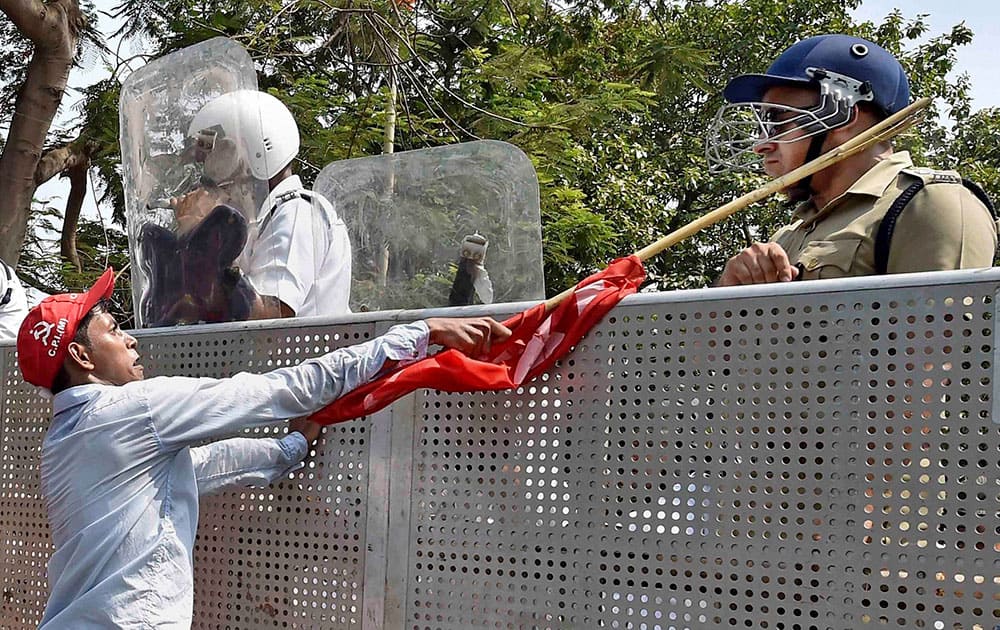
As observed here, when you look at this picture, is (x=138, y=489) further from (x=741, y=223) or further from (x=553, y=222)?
(x=741, y=223)

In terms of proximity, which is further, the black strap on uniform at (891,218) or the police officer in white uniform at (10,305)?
the police officer in white uniform at (10,305)

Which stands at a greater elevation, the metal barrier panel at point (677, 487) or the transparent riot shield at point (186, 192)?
the transparent riot shield at point (186, 192)

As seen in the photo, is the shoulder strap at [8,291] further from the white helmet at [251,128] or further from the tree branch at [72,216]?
the tree branch at [72,216]

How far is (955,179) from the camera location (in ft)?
10.2

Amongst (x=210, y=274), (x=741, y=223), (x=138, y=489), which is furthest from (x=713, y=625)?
(x=741, y=223)

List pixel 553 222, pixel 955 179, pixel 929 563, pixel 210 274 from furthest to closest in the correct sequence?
pixel 553 222
pixel 210 274
pixel 955 179
pixel 929 563

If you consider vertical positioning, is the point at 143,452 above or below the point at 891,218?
below

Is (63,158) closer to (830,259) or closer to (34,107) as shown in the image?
Answer: (34,107)

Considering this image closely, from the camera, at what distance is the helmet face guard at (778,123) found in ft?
11.2

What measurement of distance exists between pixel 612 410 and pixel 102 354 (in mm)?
1665

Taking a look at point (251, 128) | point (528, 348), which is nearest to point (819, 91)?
point (528, 348)

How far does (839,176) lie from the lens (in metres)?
3.48

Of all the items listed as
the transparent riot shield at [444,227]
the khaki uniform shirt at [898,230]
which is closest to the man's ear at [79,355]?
the transparent riot shield at [444,227]

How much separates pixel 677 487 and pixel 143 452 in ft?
5.14
